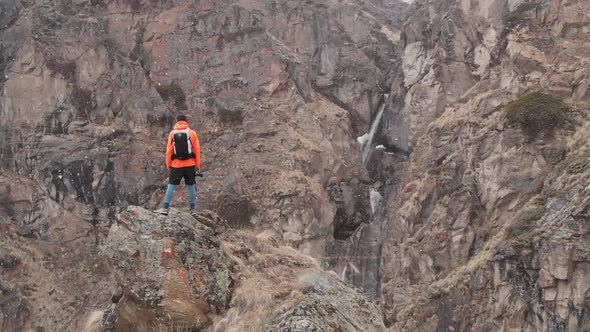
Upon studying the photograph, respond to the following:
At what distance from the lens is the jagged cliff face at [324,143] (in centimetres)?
2783

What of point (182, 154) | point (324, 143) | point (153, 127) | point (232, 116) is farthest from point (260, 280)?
point (153, 127)

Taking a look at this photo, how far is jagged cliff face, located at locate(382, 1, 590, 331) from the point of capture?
23.7m

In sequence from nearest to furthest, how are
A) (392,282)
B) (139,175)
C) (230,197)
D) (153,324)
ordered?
1. (153,324)
2. (392,282)
3. (230,197)
4. (139,175)

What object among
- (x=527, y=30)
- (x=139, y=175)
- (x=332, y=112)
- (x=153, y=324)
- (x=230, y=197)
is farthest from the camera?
(x=332, y=112)

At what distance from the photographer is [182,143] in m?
12.4

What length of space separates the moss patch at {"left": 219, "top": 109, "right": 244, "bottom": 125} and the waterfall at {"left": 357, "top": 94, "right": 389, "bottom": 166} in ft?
29.3

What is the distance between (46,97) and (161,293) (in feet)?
116

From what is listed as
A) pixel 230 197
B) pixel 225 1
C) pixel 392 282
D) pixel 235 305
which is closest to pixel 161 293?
pixel 235 305

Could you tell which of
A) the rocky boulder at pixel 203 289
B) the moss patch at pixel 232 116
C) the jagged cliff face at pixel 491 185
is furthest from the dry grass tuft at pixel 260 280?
the moss patch at pixel 232 116

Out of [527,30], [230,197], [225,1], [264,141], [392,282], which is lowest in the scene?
[392,282]

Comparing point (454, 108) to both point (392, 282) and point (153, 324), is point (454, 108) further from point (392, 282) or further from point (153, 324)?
point (153, 324)

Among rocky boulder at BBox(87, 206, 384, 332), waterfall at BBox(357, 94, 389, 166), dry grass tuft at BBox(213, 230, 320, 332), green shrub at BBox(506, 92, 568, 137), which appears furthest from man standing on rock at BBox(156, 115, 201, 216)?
waterfall at BBox(357, 94, 389, 166)

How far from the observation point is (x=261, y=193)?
124ft

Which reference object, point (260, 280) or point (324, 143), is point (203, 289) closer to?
point (260, 280)
